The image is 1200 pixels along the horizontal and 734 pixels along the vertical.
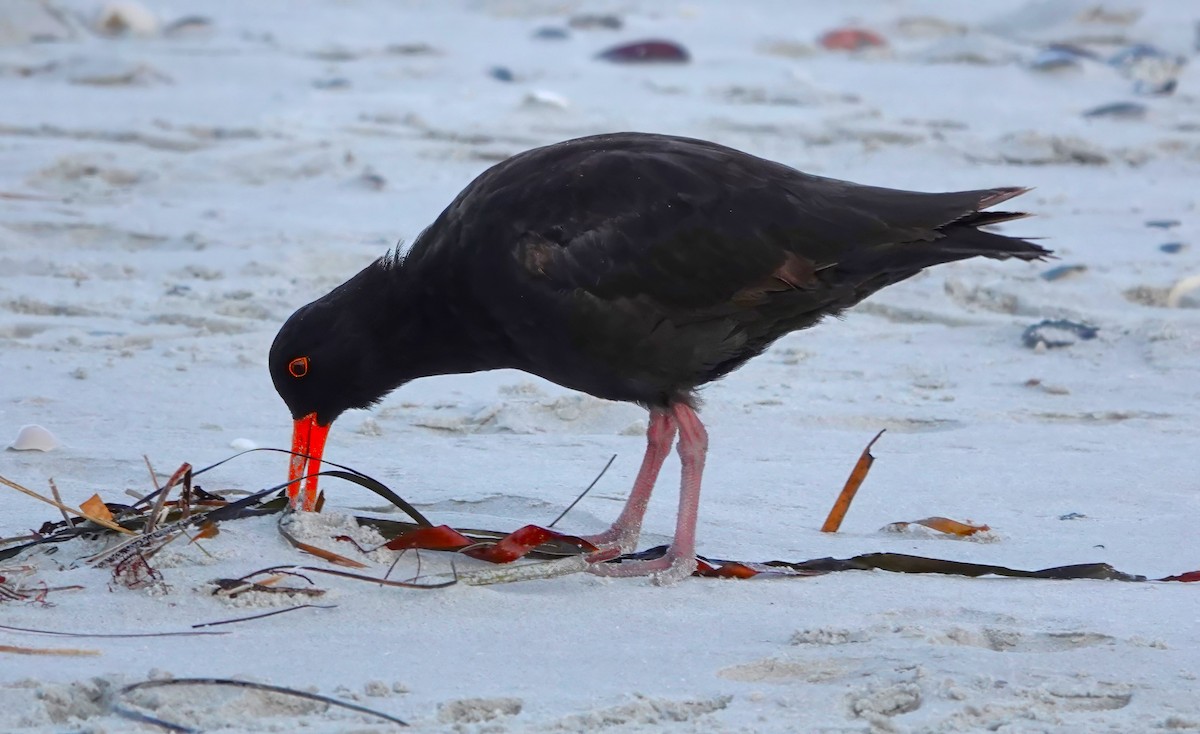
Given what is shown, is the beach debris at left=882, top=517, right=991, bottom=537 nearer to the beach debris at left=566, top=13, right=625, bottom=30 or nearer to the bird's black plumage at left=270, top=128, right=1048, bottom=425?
the bird's black plumage at left=270, top=128, right=1048, bottom=425

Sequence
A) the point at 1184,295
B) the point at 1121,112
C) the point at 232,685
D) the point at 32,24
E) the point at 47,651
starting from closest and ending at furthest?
the point at 232,685, the point at 47,651, the point at 1184,295, the point at 1121,112, the point at 32,24

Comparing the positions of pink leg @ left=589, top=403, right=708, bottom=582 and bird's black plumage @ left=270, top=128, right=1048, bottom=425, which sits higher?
bird's black plumage @ left=270, top=128, right=1048, bottom=425

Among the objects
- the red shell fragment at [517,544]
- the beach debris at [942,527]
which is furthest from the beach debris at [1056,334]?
the red shell fragment at [517,544]

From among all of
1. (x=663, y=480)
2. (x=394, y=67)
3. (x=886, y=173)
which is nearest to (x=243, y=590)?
(x=663, y=480)

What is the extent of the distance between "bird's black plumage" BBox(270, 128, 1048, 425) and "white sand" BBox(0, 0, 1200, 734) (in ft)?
1.63

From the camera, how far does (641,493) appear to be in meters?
3.99

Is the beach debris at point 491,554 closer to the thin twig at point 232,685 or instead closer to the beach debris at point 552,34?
the thin twig at point 232,685

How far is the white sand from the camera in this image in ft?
9.15

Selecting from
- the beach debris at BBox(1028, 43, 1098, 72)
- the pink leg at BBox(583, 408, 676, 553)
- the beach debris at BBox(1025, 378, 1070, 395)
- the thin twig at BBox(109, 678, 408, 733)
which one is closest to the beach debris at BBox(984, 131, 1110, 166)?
the beach debris at BBox(1028, 43, 1098, 72)

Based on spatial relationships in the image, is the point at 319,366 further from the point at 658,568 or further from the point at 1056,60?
the point at 1056,60

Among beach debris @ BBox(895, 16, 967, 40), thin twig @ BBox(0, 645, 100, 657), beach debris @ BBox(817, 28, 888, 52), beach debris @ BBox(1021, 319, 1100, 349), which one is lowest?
thin twig @ BBox(0, 645, 100, 657)

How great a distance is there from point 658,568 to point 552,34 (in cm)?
902

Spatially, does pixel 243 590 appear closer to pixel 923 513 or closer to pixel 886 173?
pixel 923 513

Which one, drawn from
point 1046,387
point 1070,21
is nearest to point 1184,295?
point 1046,387
